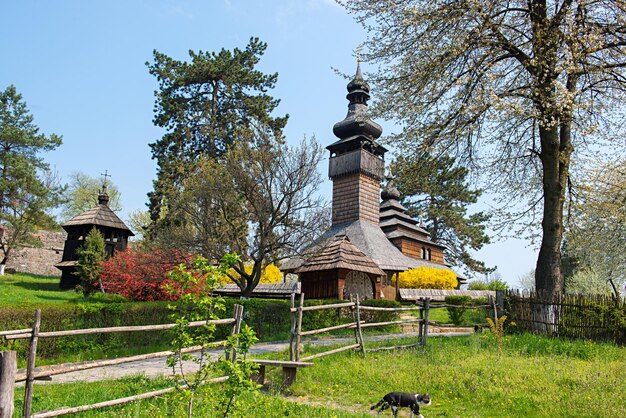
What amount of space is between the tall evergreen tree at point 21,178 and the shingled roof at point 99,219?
1.79 meters

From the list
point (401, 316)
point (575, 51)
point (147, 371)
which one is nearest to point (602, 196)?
point (575, 51)

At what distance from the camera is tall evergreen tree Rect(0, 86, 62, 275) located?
31.0 m

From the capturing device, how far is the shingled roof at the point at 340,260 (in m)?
22.4

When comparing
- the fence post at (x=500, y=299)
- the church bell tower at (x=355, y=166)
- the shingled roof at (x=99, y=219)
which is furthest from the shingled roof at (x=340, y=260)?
the shingled roof at (x=99, y=219)

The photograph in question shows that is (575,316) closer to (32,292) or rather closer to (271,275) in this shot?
(271,275)

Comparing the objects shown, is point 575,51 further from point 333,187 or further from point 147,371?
point 333,187

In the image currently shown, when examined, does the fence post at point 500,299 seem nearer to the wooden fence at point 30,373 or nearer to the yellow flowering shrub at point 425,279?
the wooden fence at point 30,373

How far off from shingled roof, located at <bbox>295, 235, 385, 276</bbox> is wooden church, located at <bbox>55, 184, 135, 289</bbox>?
16429 millimetres

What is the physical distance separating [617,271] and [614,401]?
23.7 m

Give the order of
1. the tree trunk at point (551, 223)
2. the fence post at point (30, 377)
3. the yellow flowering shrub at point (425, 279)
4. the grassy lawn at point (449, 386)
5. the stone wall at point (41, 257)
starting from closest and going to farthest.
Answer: the fence post at point (30, 377), the grassy lawn at point (449, 386), the tree trunk at point (551, 223), the yellow flowering shrub at point (425, 279), the stone wall at point (41, 257)

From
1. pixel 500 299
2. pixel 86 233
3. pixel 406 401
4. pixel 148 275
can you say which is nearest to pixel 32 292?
pixel 86 233

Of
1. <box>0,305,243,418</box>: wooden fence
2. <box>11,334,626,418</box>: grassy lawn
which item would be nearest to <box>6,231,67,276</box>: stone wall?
<box>11,334,626,418</box>: grassy lawn

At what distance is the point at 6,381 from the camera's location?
485cm

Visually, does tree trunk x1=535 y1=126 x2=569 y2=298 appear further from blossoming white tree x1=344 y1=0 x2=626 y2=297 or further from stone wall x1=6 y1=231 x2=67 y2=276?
stone wall x1=6 y1=231 x2=67 y2=276
